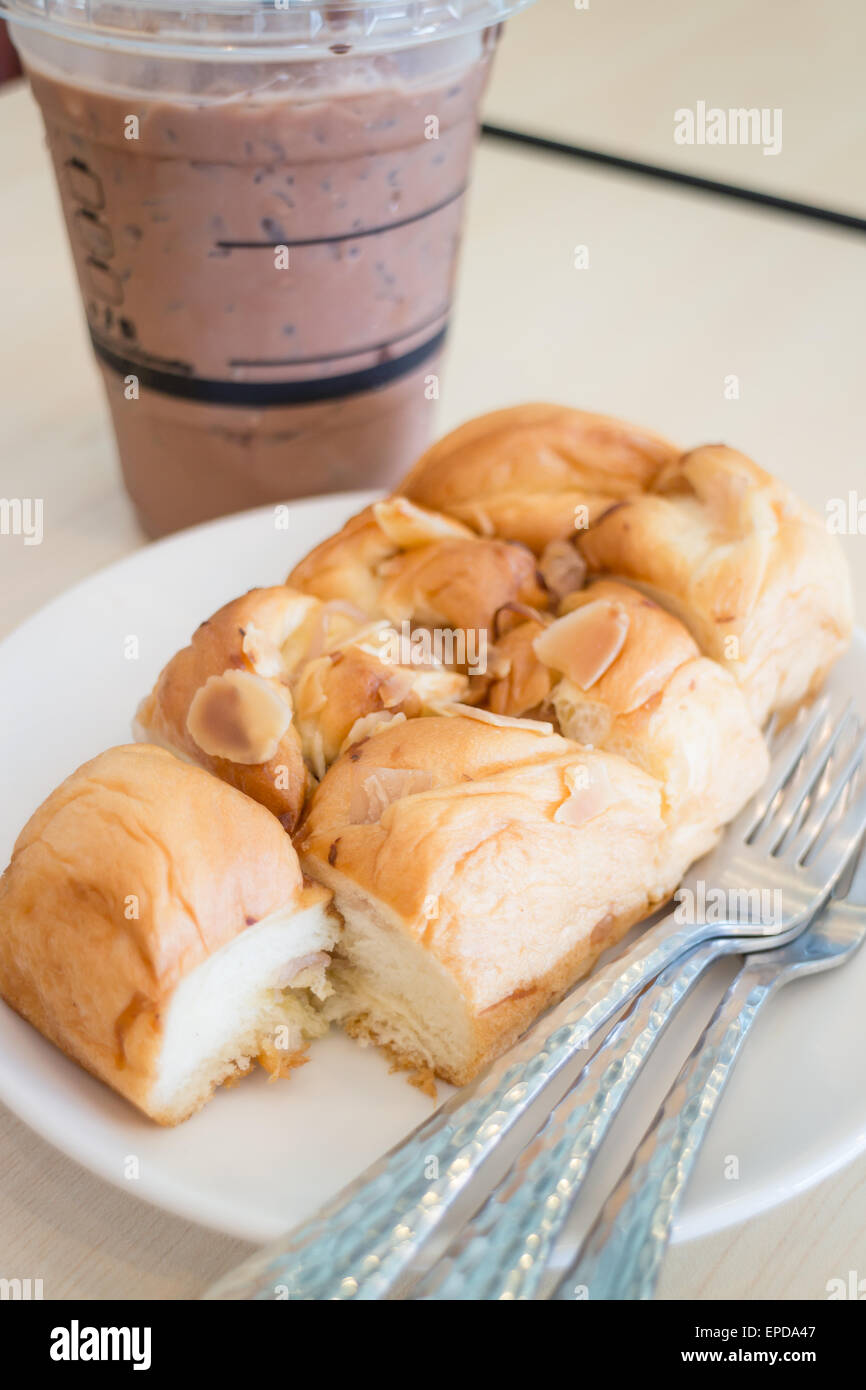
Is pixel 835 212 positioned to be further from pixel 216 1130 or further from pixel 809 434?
pixel 216 1130

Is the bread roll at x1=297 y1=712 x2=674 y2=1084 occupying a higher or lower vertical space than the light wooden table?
lower

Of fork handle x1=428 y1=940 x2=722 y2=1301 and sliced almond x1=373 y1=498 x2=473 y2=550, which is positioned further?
sliced almond x1=373 y1=498 x2=473 y2=550

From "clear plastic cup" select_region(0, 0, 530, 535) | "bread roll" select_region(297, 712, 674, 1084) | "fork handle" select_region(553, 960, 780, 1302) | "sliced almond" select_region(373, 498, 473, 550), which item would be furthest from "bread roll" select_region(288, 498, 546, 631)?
"fork handle" select_region(553, 960, 780, 1302)

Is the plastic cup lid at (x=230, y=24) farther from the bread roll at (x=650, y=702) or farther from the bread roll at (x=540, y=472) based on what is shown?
the bread roll at (x=650, y=702)

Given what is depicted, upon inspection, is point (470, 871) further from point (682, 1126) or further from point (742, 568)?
point (742, 568)

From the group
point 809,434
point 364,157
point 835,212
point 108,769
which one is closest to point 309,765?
point 108,769

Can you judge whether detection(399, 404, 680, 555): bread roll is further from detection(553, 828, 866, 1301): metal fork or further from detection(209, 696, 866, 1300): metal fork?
detection(553, 828, 866, 1301): metal fork

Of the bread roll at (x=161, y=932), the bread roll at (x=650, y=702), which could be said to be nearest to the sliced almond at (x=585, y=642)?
the bread roll at (x=650, y=702)
